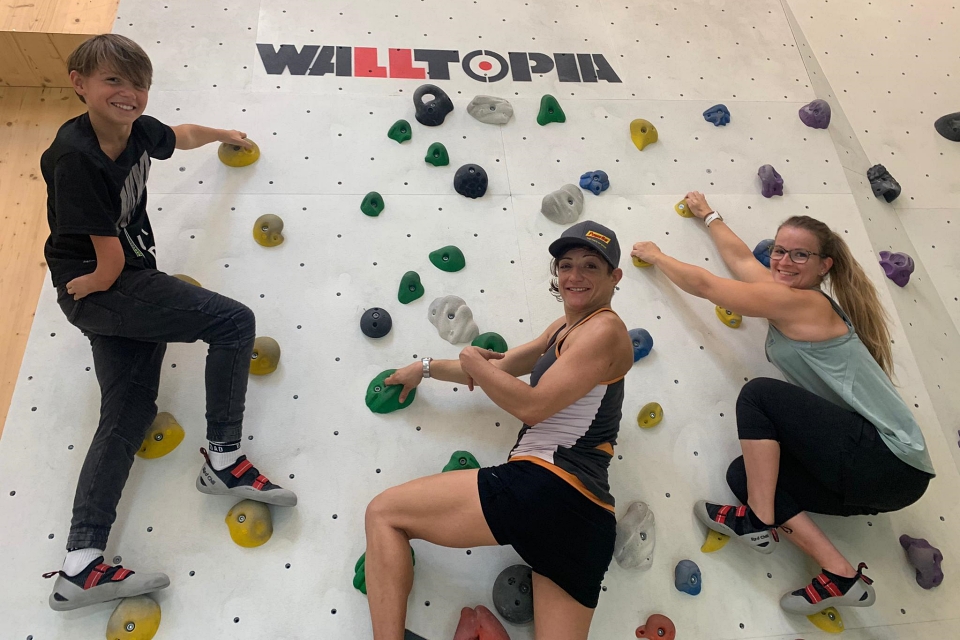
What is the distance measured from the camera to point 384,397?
2.06 meters

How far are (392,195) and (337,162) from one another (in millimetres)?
244

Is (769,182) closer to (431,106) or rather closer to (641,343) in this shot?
(641,343)

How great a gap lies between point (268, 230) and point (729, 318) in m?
1.58

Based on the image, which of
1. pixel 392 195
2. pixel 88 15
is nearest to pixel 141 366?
pixel 392 195

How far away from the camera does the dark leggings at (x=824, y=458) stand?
190cm

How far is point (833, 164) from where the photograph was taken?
2.93 m

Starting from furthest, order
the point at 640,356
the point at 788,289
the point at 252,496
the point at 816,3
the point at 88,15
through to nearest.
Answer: the point at 816,3 < the point at 88,15 < the point at 640,356 < the point at 788,289 < the point at 252,496

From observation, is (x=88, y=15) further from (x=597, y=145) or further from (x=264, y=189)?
(x=597, y=145)

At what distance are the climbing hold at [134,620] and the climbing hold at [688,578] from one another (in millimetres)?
1350

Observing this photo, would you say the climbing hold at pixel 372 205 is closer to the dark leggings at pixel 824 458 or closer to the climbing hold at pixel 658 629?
the dark leggings at pixel 824 458

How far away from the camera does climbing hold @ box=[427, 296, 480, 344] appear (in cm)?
223

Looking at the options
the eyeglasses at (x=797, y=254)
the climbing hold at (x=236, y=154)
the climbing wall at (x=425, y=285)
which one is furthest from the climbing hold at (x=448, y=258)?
the eyeglasses at (x=797, y=254)

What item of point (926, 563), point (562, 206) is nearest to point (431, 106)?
point (562, 206)

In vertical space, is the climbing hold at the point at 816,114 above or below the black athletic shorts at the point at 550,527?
above
